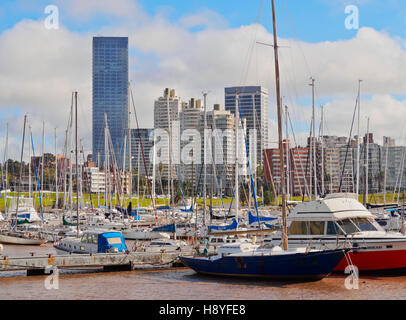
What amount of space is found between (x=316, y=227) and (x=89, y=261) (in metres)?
14.0

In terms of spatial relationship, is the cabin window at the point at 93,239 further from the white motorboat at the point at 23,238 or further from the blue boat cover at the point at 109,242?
the white motorboat at the point at 23,238

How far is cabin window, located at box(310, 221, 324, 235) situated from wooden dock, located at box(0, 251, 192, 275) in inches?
380

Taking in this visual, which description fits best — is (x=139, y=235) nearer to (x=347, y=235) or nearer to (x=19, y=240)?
(x=19, y=240)

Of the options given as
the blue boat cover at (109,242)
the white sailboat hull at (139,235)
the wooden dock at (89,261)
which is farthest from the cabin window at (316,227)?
the white sailboat hull at (139,235)

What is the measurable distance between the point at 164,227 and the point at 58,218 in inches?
1070

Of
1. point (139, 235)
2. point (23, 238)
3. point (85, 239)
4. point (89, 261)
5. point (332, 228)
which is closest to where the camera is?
point (332, 228)

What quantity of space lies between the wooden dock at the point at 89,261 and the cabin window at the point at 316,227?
9.66 meters

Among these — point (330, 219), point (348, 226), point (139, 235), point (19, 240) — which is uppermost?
point (330, 219)

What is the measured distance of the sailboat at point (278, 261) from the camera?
103ft

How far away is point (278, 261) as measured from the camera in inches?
1252

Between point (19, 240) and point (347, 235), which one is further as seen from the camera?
point (19, 240)

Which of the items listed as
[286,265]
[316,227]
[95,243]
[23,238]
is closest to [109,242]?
[95,243]
